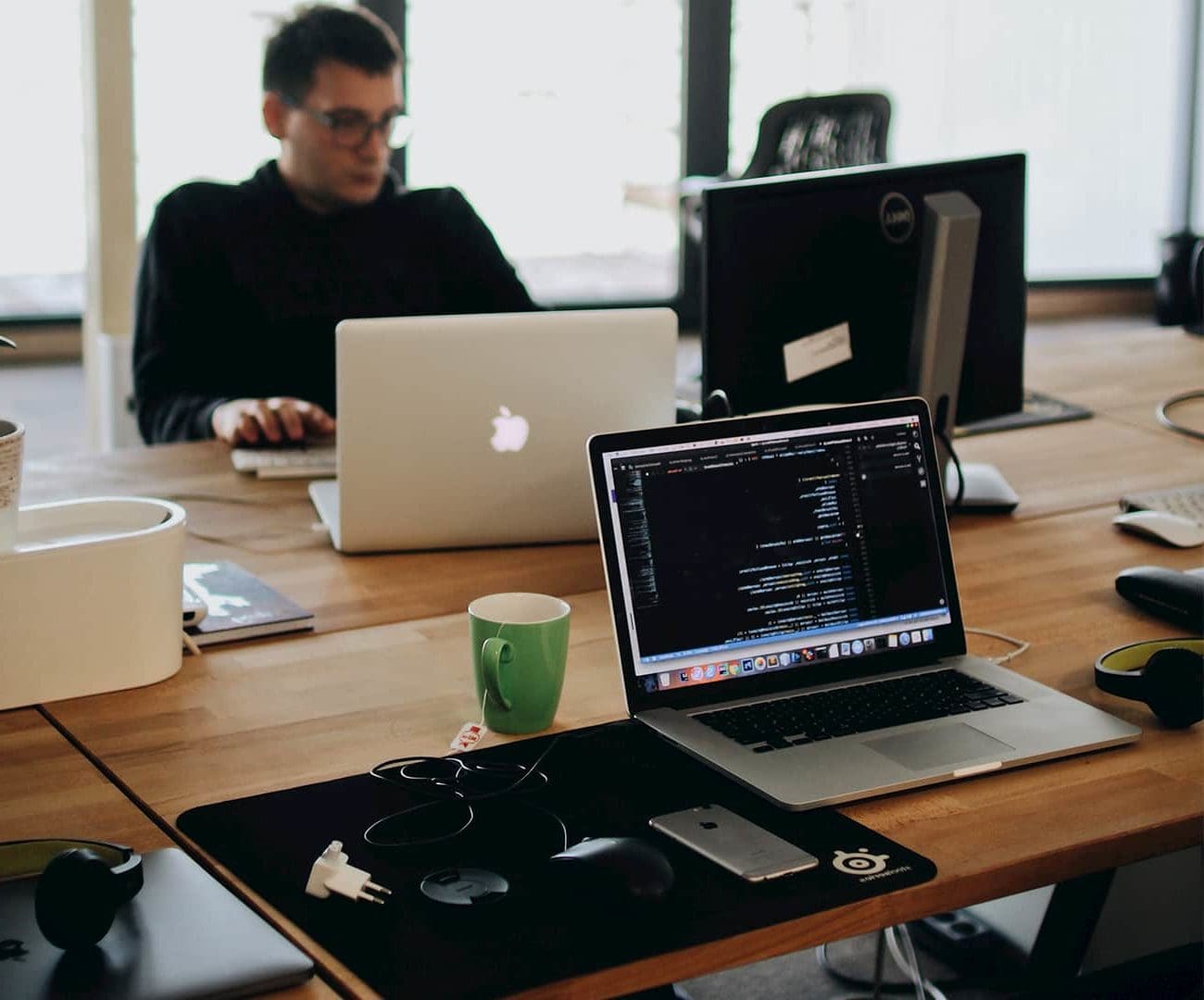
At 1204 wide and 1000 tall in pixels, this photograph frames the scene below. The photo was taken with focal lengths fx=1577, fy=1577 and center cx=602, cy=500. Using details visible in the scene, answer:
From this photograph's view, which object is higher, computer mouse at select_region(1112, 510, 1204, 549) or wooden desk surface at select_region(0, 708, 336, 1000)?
computer mouse at select_region(1112, 510, 1204, 549)

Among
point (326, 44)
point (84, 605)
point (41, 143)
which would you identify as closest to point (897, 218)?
point (84, 605)

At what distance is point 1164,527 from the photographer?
78.2 inches

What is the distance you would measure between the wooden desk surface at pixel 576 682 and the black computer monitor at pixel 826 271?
270 mm

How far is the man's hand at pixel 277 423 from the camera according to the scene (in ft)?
7.41

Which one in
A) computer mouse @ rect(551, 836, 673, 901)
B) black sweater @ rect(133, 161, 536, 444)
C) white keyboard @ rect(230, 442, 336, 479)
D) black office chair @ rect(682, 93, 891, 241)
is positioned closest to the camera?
computer mouse @ rect(551, 836, 673, 901)

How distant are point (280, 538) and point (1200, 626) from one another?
3.51 ft

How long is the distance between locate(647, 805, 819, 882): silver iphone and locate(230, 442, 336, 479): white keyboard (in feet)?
3.63

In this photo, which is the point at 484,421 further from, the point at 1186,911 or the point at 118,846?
the point at 1186,911

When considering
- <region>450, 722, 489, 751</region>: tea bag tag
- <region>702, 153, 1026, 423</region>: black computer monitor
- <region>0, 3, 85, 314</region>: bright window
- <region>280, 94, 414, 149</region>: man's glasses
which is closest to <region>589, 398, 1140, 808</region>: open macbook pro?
<region>450, 722, 489, 751</region>: tea bag tag

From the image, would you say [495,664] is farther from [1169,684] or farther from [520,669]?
[1169,684]

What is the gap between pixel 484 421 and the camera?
1.86 m

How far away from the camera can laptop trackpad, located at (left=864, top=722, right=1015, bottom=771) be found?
51.8 inches

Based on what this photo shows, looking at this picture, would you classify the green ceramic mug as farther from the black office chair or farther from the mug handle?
the black office chair

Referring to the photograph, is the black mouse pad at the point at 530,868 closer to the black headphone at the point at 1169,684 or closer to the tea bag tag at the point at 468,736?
the tea bag tag at the point at 468,736
